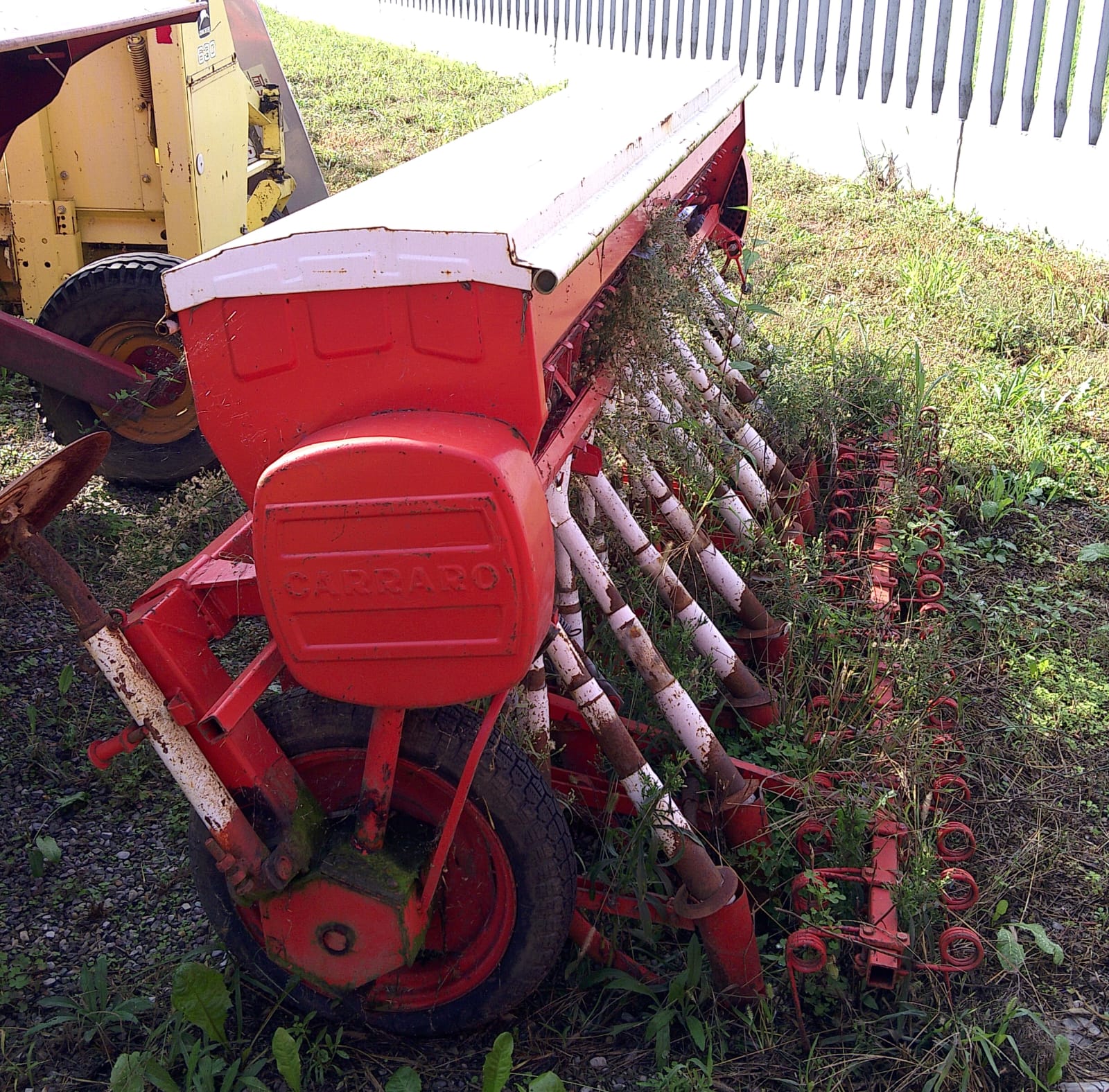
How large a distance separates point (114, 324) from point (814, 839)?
9.80ft

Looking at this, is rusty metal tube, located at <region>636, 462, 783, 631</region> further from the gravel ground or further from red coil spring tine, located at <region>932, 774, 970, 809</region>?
the gravel ground

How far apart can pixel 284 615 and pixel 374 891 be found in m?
0.54

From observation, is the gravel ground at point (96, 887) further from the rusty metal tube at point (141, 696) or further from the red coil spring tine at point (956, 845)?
the red coil spring tine at point (956, 845)

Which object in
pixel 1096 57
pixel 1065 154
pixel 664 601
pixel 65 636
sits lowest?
pixel 65 636

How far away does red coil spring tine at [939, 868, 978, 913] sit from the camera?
2.21 meters

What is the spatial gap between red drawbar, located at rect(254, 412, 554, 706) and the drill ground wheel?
24cm

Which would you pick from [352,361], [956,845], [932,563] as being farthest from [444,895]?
[932,563]

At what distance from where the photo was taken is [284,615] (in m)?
1.80

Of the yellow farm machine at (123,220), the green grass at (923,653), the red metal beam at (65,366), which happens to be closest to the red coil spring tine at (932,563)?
the green grass at (923,653)

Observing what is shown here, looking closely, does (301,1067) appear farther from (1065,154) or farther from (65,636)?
(1065,154)

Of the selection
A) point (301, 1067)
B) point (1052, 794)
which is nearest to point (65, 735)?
point (301, 1067)

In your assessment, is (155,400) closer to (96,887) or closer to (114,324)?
(114,324)

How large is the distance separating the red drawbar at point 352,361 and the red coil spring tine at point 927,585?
1.91 m

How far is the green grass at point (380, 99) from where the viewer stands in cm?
843
